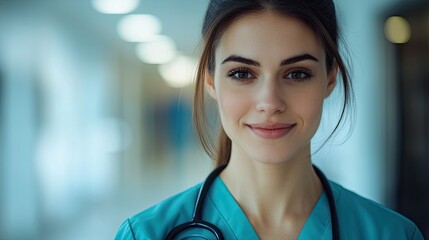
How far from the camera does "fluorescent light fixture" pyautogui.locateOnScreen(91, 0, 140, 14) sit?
3.80m

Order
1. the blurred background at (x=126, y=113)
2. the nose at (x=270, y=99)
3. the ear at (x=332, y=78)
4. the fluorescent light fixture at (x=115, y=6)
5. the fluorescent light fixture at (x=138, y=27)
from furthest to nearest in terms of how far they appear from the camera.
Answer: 1. the fluorescent light fixture at (x=138, y=27)
2. the fluorescent light fixture at (x=115, y=6)
3. the blurred background at (x=126, y=113)
4. the ear at (x=332, y=78)
5. the nose at (x=270, y=99)

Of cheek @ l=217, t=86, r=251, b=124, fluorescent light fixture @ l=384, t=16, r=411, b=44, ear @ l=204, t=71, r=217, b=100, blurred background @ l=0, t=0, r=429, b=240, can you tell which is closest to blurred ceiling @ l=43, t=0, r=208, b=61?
blurred background @ l=0, t=0, r=429, b=240

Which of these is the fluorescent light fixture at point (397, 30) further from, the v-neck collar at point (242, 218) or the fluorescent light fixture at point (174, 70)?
the v-neck collar at point (242, 218)

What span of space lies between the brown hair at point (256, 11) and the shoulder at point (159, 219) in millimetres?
152

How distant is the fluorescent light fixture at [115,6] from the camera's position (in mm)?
3797

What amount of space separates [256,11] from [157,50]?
3.40 m

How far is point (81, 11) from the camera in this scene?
156 inches

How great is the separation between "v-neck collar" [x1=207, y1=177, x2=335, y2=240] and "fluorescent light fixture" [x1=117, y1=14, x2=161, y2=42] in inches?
121

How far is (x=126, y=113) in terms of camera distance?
4.18m

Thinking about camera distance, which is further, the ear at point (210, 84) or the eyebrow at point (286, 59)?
the ear at point (210, 84)

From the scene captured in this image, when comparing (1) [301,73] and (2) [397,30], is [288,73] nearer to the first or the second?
(1) [301,73]

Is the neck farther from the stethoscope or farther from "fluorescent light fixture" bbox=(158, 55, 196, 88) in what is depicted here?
"fluorescent light fixture" bbox=(158, 55, 196, 88)

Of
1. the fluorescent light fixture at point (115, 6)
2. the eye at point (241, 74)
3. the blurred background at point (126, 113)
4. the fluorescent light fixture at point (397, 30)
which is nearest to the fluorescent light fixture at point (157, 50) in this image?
the blurred background at point (126, 113)

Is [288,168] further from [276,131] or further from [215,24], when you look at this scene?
[215,24]
